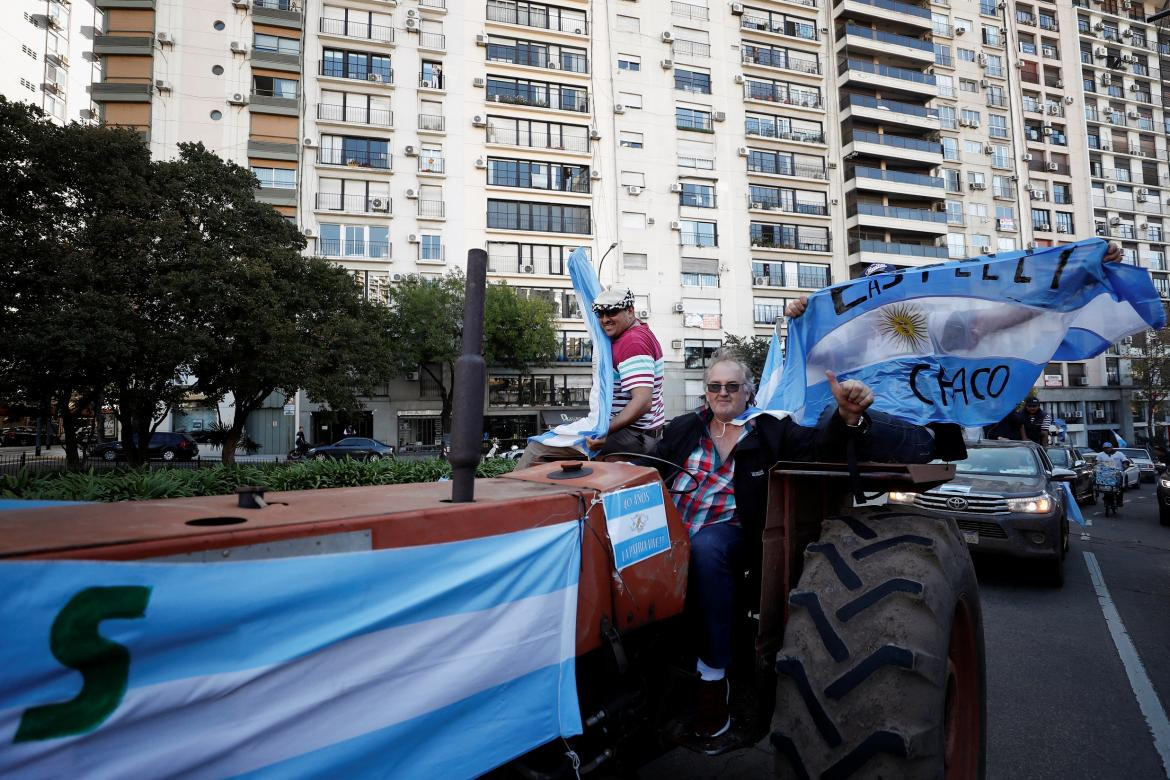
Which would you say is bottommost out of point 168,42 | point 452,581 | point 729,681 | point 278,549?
point 729,681

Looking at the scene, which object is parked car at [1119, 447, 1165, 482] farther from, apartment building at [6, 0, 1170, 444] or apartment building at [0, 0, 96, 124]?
apartment building at [0, 0, 96, 124]

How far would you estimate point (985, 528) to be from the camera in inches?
306

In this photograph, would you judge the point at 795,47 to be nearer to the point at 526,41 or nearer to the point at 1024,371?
the point at 526,41

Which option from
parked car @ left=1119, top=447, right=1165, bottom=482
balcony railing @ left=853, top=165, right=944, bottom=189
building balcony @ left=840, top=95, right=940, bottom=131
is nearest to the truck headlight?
parked car @ left=1119, top=447, right=1165, bottom=482

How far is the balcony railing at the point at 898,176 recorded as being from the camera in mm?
46188

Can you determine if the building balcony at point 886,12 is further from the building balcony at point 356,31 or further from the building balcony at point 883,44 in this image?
the building balcony at point 356,31

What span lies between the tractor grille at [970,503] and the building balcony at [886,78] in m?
46.6

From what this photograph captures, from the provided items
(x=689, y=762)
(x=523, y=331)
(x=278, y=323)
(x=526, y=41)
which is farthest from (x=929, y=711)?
(x=526, y=41)

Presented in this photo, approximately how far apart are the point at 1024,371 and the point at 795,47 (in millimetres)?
50712

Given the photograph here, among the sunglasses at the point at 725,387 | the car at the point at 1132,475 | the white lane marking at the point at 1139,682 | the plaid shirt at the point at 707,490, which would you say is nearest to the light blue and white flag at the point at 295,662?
the plaid shirt at the point at 707,490

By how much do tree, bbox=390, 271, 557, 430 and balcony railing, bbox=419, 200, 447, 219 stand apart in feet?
12.3

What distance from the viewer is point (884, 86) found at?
154ft

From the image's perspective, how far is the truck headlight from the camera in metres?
7.55

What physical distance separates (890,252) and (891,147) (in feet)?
25.2
